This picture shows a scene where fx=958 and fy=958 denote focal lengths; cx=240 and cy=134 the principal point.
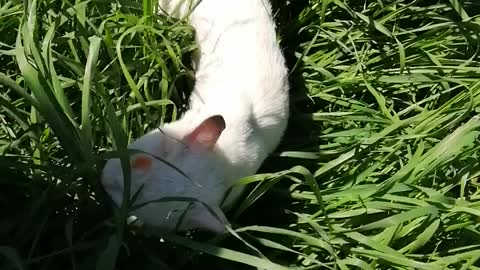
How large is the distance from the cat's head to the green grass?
0.20ft

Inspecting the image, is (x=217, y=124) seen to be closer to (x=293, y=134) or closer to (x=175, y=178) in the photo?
(x=175, y=178)

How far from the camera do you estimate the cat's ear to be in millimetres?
2398

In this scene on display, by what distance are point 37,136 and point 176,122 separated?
381 millimetres

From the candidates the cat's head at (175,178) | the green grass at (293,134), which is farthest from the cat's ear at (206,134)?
the green grass at (293,134)

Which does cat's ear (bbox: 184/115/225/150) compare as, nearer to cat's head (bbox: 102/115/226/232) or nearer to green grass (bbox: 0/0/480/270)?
cat's head (bbox: 102/115/226/232)

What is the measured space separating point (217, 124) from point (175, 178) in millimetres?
175

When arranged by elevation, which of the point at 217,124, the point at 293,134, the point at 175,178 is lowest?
the point at 293,134

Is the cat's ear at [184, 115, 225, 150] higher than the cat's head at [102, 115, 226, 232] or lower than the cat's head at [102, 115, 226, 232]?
higher

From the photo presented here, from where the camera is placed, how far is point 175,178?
7.95 feet

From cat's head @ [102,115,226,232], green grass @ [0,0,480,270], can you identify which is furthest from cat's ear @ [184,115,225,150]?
green grass @ [0,0,480,270]

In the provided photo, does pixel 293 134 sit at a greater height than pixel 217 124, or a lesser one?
lesser

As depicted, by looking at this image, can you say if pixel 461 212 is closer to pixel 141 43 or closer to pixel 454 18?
pixel 454 18

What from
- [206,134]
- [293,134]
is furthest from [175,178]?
[293,134]

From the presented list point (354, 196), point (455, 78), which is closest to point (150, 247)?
point (354, 196)
